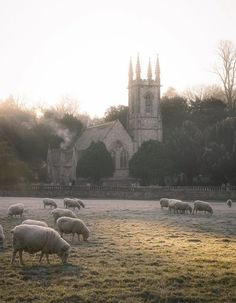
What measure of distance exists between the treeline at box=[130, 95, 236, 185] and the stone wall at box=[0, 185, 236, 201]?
14.1ft

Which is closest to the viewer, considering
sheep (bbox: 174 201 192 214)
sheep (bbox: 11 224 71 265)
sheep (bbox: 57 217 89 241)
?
sheep (bbox: 11 224 71 265)

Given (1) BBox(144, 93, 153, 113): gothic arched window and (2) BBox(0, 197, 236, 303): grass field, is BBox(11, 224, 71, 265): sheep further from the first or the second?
(1) BBox(144, 93, 153, 113): gothic arched window

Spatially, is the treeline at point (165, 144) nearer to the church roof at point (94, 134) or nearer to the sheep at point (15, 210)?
the church roof at point (94, 134)

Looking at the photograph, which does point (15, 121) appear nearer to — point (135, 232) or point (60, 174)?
point (60, 174)

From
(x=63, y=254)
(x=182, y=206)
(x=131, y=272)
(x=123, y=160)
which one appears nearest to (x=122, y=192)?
(x=182, y=206)

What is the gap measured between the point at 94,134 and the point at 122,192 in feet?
102

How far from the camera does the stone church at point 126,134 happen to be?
85.1 meters

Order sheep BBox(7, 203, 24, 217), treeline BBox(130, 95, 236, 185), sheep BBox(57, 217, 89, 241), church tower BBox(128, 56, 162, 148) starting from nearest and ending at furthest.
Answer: sheep BBox(57, 217, 89, 241) → sheep BBox(7, 203, 24, 217) → treeline BBox(130, 95, 236, 185) → church tower BBox(128, 56, 162, 148)

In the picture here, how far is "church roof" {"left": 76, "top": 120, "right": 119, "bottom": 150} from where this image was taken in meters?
86.0

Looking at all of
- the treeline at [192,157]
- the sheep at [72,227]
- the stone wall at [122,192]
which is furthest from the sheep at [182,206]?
the treeline at [192,157]

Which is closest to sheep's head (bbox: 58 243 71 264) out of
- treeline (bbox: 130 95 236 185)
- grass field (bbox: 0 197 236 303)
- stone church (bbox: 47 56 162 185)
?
grass field (bbox: 0 197 236 303)

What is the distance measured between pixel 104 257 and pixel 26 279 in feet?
12.4

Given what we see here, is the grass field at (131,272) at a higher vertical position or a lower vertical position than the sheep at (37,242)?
lower

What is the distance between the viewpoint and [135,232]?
23.3 metres
